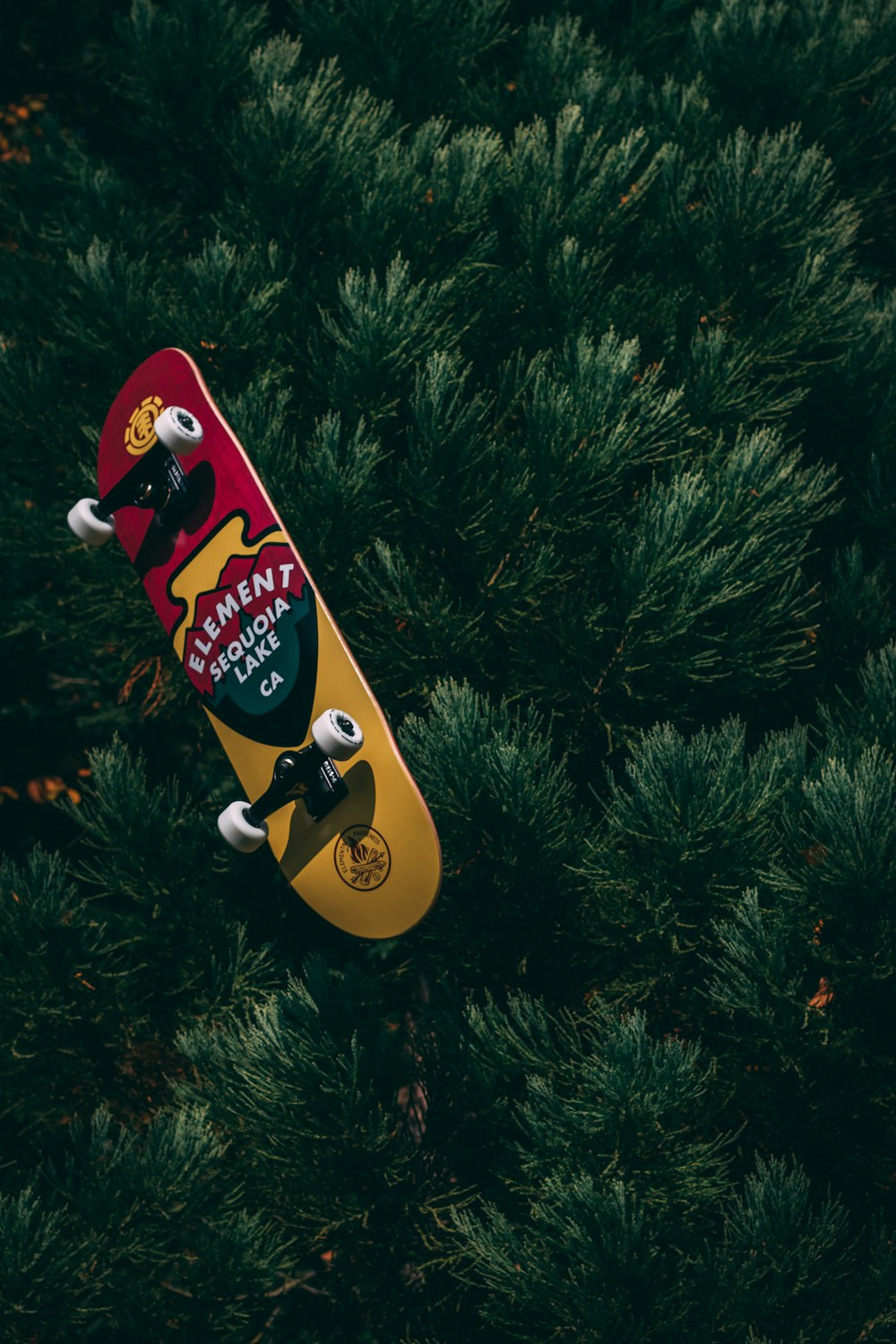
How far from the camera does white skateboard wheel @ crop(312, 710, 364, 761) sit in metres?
2.87

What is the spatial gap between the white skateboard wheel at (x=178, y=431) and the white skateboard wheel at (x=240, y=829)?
3.55 feet

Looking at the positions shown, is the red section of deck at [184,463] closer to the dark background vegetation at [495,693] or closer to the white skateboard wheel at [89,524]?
the white skateboard wheel at [89,524]

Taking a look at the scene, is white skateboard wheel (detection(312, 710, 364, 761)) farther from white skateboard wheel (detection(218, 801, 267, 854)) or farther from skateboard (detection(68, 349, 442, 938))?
white skateboard wheel (detection(218, 801, 267, 854))

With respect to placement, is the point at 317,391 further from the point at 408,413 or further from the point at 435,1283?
the point at 435,1283

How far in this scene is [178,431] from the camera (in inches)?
134

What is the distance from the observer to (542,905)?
12.9ft

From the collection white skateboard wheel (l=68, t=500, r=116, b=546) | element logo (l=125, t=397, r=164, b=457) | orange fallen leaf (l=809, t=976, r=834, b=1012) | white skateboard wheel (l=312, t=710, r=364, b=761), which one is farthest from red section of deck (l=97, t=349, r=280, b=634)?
orange fallen leaf (l=809, t=976, r=834, b=1012)

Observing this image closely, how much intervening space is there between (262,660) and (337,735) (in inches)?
22.2

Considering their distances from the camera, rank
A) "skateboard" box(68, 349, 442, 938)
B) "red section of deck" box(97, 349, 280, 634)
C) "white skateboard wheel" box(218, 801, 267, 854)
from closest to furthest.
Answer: "skateboard" box(68, 349, 442, 938)
"white skateboard wheel" box(218, 801, 267, 854)
"red section of deck" box(97, 349, 280, 634)

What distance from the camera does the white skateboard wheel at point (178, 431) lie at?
134 inches

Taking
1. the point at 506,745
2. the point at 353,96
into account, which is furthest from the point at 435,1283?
the point at 353,96

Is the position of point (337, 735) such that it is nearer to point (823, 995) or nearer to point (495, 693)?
point (495, 693)

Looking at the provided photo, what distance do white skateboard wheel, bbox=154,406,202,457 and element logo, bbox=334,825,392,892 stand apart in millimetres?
1251

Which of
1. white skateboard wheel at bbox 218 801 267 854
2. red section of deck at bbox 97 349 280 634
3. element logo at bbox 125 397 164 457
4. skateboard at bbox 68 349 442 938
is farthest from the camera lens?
element logo at bbox 125 397 164 457
